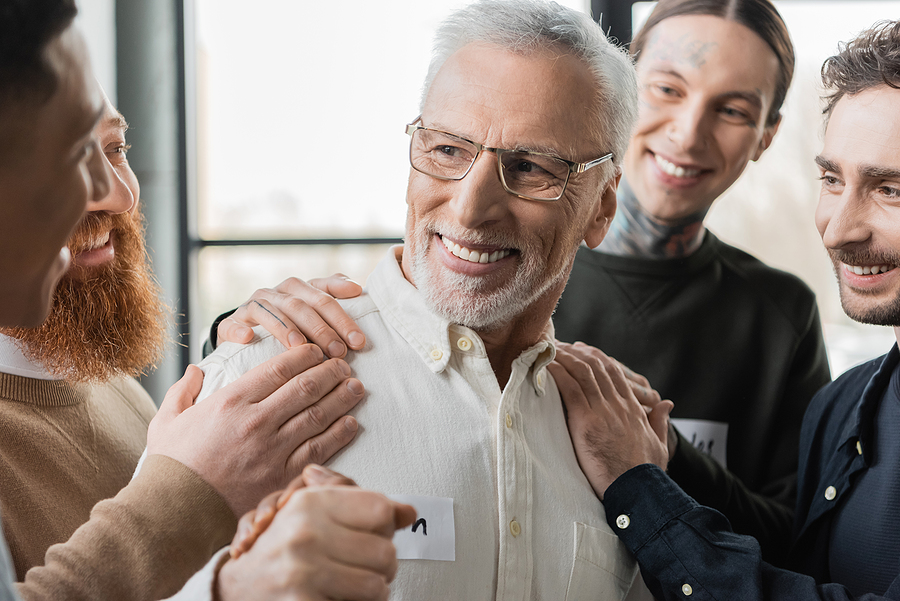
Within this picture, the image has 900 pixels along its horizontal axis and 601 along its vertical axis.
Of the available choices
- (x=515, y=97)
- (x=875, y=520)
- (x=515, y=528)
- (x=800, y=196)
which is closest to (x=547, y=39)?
(x=515, y=97)

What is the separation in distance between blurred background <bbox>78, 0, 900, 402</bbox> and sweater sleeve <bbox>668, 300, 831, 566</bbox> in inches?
36.3

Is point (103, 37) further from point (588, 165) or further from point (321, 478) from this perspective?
point (321, 478)

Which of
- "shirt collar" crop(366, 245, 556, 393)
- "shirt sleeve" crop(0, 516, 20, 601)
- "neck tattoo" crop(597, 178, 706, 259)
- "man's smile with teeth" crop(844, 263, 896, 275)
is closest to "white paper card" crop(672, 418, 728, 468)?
"neck tattoo" crop(597, 178, 706, 259)

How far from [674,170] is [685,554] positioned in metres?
1.28

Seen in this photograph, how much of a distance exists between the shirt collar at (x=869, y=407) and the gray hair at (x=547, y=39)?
0.95 m

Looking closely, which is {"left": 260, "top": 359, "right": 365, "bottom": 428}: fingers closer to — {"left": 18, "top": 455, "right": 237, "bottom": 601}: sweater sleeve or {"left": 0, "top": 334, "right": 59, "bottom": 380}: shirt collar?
{"left": 18, "top": 455, "right": 237, "bottom": 601}: sweater sleeve

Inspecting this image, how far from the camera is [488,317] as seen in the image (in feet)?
4.73

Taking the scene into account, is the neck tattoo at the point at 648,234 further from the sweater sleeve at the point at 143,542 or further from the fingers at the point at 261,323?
the sweater sleeve at the point at 143,542

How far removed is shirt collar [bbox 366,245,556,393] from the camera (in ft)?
4.62

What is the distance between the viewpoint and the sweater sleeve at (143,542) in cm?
97

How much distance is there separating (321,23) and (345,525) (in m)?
2.88

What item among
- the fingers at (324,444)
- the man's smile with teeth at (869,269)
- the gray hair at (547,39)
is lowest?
the fingers at (324,444)

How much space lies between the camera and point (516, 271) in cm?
146

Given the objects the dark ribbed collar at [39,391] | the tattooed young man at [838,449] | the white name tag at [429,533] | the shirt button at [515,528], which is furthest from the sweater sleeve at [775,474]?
the dark ribbed collar at [39,391]
